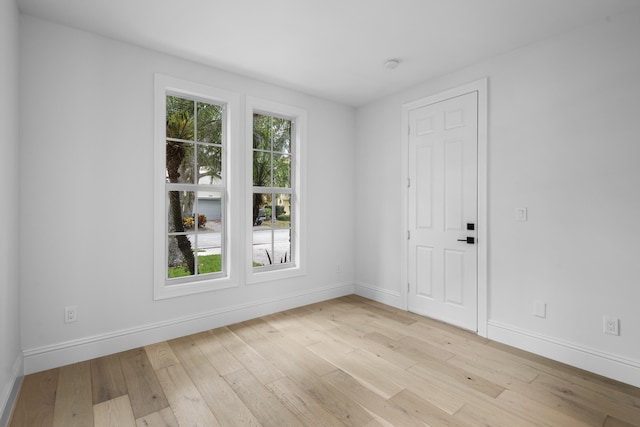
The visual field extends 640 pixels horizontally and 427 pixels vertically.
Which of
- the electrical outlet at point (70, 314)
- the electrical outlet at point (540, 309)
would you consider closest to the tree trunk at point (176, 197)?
the electrical outlet at point (70, 314)

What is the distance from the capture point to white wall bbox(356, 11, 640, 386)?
2336mm

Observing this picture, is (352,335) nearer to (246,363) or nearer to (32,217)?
(246,363)

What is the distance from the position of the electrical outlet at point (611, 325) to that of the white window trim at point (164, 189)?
10.7ft

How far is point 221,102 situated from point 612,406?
4027mm

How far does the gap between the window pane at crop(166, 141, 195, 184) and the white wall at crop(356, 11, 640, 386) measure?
114 inches

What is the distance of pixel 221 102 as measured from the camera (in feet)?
11.1

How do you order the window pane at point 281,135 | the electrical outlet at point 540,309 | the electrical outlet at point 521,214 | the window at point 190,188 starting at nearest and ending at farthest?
the electrical outlet at point 540,309, the electrical outlet at point 521,214, the window at point 190,188, the window pane at point 281,135

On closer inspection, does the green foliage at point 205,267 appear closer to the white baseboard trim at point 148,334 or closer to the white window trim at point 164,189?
the white window trim at point 164,189

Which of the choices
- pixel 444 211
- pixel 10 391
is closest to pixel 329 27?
pixel 444 211

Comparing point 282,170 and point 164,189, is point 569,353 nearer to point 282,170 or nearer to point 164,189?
point 282,170

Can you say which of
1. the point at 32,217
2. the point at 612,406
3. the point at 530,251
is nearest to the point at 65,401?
the point at 32,217

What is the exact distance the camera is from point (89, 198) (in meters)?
2.62

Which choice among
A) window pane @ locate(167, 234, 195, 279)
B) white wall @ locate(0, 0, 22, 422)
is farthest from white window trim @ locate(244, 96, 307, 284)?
white wall @ locate(0, 0, 22, 422)

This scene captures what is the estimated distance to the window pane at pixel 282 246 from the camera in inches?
156
